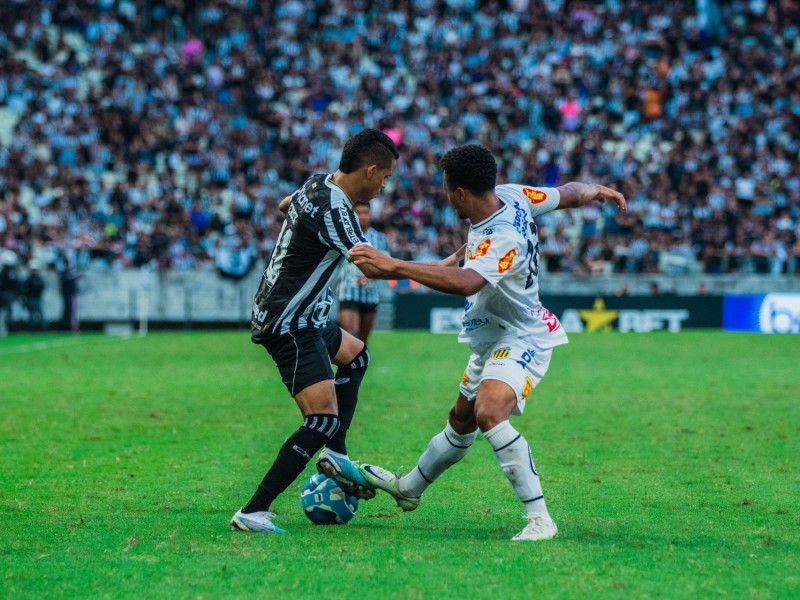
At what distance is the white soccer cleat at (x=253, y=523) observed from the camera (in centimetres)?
648

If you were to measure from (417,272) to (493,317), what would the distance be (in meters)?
0.90

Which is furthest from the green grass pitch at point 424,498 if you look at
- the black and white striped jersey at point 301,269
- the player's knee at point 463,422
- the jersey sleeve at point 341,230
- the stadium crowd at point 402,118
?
the stadium crowd at point 402,118

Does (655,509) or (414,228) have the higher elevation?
(414,228)

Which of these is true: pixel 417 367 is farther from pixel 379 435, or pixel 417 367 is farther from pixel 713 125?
pixel 713 125

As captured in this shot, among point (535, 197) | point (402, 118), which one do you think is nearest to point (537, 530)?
point (535, 197)

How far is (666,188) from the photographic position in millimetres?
33188

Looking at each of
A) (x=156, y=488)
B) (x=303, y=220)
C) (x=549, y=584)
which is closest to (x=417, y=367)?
(x=156, y=488)

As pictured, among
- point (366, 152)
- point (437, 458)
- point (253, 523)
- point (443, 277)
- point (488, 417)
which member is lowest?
point (253, 523)

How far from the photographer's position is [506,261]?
6312mm

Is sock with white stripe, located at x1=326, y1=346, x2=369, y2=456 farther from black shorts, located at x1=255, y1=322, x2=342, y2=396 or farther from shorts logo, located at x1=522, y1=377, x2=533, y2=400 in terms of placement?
shorts logo, located at x1=522, y1=377, x2=533, y2=400

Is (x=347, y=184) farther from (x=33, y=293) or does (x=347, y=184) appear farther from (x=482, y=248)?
(x=33, y=293)

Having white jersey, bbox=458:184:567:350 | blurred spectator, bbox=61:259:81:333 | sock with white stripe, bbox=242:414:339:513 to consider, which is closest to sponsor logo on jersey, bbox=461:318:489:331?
white jersey, bbox=458:184:567:350

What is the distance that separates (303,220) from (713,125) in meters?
31.0

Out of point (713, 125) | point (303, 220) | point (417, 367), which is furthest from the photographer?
point (713, 125)
